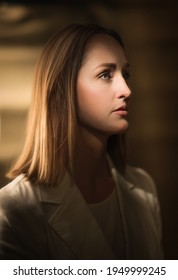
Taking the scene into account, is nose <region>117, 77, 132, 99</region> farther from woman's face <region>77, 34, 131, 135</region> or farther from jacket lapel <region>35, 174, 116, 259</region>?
jacket lapel <region>35, 174, 116, 259</region>

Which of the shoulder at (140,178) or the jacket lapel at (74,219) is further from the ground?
the shoulder at (140,178)

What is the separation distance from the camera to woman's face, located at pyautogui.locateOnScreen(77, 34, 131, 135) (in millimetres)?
1211

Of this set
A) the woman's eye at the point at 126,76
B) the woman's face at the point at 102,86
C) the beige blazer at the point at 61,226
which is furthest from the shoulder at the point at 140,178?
the woman's eye at the point at 126,76

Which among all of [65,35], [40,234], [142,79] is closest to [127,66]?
[142,79]

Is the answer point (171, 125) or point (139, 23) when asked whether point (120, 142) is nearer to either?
point (171, 125)

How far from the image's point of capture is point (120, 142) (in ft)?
4.16

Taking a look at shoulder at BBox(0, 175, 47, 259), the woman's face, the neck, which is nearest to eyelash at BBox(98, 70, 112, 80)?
the woman's face

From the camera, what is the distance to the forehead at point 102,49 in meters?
1.21

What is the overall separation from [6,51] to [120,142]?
46cm

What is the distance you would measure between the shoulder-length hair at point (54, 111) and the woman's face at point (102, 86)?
0.02m

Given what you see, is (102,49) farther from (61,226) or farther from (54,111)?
(61,226)

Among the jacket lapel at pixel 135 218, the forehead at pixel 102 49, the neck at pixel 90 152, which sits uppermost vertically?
the forehead at pixel 102 49

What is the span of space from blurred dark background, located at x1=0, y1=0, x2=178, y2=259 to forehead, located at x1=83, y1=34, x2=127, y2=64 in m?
0.04

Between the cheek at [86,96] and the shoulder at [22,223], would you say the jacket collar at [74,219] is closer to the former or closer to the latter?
the shoulder at [22,223]
